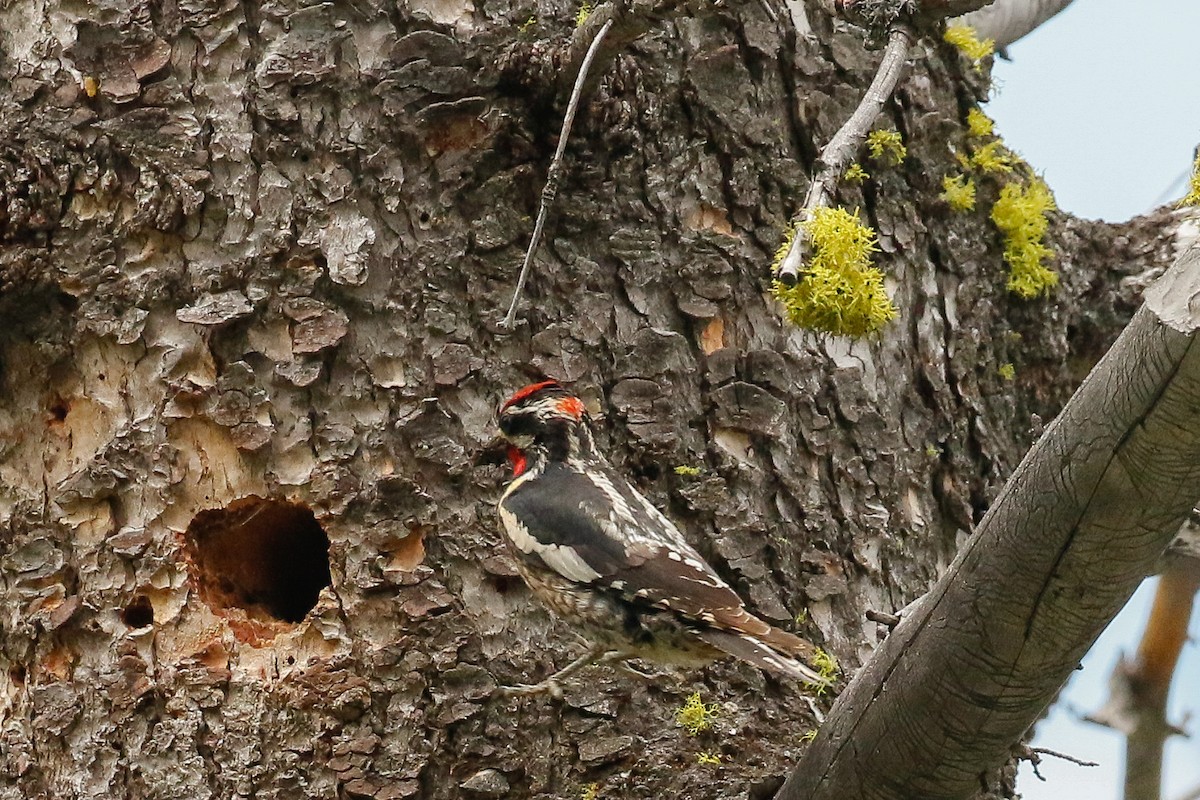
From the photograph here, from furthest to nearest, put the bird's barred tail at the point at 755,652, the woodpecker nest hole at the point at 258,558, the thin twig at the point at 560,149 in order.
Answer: the woodpecker nest hole at the point at 258,558 → the bird's barred tail at the point at 755,652 → the thin twig at the point at 560,149

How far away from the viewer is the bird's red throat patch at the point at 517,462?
139 inches

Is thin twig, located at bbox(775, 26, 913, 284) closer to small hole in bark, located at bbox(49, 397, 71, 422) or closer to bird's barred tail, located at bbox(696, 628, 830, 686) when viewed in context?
bird's barred tail, located at bbox(696, 628, 830, 686)

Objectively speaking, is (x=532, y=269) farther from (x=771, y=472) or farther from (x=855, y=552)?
(x=855, y=552)

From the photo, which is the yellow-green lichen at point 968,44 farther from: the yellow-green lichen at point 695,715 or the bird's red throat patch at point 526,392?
the yellow-green lichen at point 695,715

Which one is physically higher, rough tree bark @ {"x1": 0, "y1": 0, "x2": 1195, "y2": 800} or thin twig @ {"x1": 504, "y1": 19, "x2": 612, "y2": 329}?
thin twig @ {"x1": 504, "y1": 19, "x2": 612, "y2": 329}

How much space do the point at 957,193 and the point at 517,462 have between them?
1.48m

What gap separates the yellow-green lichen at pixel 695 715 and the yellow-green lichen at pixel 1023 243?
1587mm

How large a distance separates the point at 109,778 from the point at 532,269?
156cm

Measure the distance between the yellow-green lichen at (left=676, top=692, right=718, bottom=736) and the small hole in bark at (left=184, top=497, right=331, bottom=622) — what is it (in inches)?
40.4

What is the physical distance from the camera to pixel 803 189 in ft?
12.4

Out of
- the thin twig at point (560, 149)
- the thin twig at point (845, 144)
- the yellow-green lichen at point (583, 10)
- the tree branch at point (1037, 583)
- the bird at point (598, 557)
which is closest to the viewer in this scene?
the tree branch at point (1037, 583)

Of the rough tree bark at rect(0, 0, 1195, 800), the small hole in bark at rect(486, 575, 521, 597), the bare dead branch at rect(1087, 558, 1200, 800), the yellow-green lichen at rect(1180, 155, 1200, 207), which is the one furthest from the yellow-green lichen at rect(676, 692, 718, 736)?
the yellow-green lichen at rect(1180, 155, 1200, 207)

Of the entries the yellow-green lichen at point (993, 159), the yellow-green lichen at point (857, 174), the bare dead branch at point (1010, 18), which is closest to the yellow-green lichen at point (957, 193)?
the yellow-green lichen at point (993, 159)

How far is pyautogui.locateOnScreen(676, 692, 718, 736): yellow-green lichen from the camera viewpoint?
129 inches
